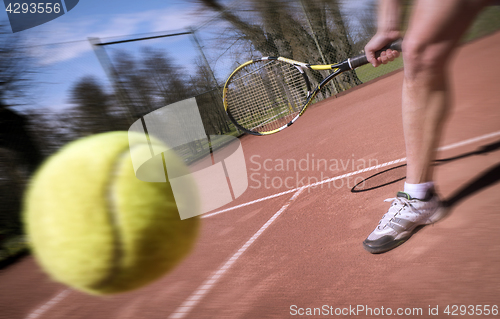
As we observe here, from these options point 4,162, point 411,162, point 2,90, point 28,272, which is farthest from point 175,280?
point 2,90

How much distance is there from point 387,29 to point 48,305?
8.84 ft

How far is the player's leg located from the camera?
123cm

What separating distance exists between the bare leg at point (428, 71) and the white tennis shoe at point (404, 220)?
100mm

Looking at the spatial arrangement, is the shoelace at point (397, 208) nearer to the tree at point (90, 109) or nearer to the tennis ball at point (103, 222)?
the tennis ball at point (103, 222)

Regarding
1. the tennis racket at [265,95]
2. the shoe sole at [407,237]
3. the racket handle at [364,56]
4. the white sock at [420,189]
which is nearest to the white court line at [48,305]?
the tennis racket at [265,95]

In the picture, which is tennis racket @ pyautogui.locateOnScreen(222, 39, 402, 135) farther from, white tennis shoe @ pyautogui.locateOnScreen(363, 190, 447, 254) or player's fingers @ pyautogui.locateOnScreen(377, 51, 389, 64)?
white tennis shoe @ pyautogui.locateOnScreen(363, 190, 447, 254)

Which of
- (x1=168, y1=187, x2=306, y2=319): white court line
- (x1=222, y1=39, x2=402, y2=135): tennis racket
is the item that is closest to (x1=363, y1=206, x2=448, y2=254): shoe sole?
(x1=168, y1=187, x2=306, y2=319): white court line

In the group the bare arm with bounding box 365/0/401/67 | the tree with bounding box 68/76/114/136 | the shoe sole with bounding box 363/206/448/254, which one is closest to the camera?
the shoe sole with bounding box 363/206/448/254

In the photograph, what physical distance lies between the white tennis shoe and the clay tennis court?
0.04 meters

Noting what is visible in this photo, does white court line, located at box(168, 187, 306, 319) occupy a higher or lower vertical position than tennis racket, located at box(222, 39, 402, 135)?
lower

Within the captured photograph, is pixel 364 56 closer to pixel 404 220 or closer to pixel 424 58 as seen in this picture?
pixel 424 58

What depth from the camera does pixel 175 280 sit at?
1857mm

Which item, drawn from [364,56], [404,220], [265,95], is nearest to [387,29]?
[364,56]

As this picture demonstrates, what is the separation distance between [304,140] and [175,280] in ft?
10.5
